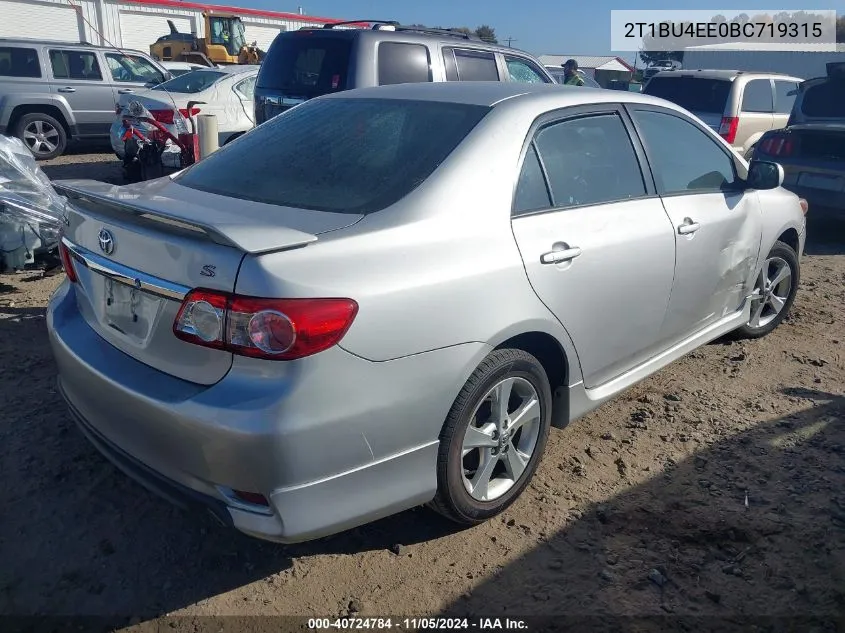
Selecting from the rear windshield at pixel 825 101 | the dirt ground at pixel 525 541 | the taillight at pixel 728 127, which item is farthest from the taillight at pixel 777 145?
the dirt ground at pixel 525 541

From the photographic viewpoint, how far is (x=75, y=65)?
11719 millimetres

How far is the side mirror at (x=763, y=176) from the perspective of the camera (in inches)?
156

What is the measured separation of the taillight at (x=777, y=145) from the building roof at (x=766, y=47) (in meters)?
23.8

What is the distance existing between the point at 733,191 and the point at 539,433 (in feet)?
6.54

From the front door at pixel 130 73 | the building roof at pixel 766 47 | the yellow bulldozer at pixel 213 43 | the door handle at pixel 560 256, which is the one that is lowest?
the door handle at pixel 560 256

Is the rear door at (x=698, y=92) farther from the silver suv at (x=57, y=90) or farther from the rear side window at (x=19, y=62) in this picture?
the rear side window at (x=19, y=62)

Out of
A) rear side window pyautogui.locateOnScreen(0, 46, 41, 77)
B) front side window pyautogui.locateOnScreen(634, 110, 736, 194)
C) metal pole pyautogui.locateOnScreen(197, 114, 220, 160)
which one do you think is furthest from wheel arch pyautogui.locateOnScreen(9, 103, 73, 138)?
front side window pyautogui.locateOnScreen(634, 110, 736, 194)

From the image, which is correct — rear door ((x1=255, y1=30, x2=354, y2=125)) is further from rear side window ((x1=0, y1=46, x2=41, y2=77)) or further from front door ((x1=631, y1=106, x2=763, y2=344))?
rear side window ((x1=0, y1=46, x2=41, y2=77))

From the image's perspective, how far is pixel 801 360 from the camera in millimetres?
4535

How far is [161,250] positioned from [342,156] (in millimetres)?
937

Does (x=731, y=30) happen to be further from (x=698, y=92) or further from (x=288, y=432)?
(x=288, y=432)

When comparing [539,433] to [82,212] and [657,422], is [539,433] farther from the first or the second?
[82,212]

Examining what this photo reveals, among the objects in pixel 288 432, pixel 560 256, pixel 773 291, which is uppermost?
pixel 560 256

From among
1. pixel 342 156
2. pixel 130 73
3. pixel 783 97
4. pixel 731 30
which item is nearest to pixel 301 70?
pixel 342 156
